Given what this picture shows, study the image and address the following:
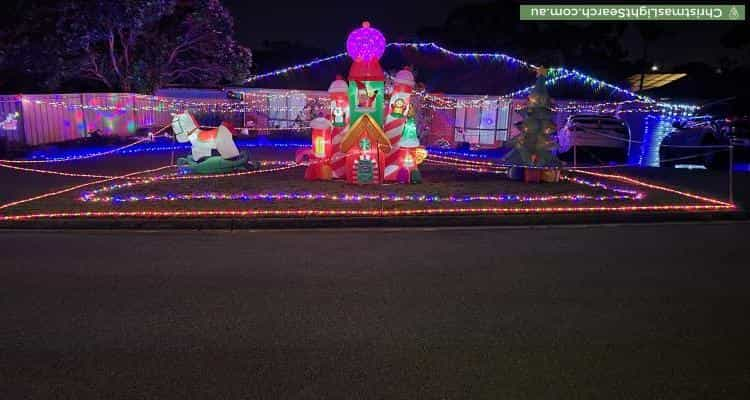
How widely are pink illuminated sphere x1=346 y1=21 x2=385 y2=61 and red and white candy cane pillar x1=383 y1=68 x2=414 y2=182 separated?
798mm

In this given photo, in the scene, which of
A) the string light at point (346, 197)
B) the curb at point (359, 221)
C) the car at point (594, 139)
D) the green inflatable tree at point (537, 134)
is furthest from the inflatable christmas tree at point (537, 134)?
the car at point (594, 139)

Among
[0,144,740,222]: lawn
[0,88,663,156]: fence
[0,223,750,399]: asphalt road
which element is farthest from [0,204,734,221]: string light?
[0,88,663,156]: fence

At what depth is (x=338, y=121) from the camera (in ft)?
44.0

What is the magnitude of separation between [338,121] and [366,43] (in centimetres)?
187

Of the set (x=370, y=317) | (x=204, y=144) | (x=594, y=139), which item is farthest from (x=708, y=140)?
(x=370, y=317)

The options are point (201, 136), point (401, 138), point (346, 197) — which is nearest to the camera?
point (346, 197)

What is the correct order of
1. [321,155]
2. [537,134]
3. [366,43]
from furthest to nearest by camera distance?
[537,134] < [321,155] < [366,43]

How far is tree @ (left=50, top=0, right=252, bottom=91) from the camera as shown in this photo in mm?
23547

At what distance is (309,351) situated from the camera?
14.4 ft

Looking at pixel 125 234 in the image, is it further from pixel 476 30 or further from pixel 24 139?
pixel 476 30

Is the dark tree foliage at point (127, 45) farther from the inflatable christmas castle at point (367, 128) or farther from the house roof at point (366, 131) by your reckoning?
the house roof at point (366, 131)

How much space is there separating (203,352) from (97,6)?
906 inches

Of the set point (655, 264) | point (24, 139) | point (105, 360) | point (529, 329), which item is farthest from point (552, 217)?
point (24, 139)

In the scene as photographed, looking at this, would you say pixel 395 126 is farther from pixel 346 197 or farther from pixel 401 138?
pixel 346 197
